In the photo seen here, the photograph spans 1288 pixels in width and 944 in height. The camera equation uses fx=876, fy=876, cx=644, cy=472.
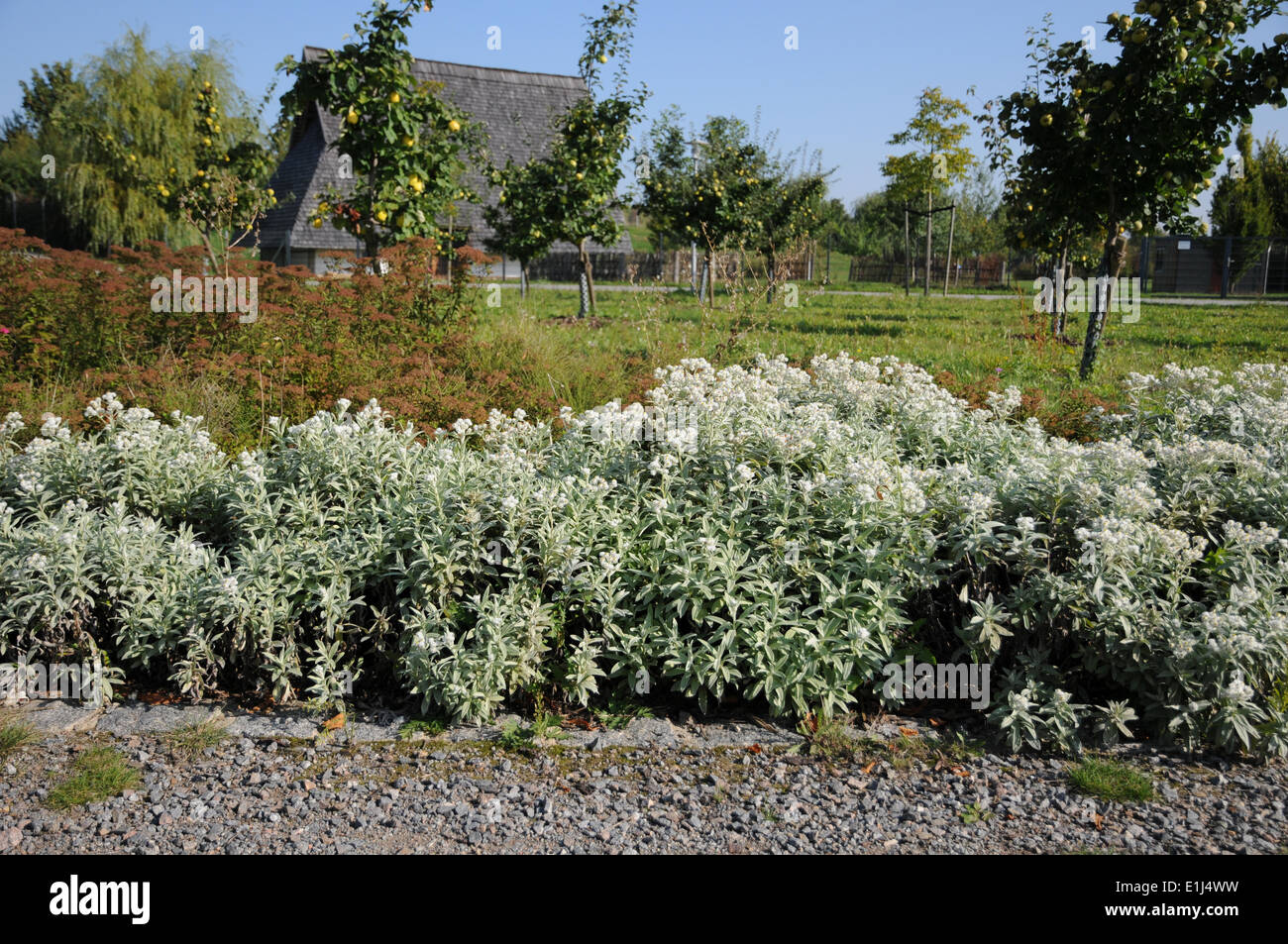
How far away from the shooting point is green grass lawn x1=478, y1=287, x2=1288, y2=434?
728 cm

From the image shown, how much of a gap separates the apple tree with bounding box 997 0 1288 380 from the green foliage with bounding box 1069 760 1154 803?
6.12 meters

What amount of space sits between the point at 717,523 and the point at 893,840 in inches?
54.0

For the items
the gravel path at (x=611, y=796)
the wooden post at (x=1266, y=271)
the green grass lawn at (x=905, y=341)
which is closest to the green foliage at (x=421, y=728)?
the gravel path at (x=611, y=796)

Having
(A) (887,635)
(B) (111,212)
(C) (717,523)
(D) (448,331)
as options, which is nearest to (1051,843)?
(A) (887,635)

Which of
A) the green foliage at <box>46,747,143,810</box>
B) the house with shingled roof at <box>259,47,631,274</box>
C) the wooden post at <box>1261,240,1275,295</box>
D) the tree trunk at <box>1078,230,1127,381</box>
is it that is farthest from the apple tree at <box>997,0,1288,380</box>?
the wooden post at <box>1261,240,1275,295</box>

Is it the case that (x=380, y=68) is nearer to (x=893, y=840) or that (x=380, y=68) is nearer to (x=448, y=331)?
(x=448, y=331)

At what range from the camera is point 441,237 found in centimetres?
925

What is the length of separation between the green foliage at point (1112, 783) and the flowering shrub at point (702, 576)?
12cm

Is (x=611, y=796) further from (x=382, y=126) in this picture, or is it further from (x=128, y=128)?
(x=128, y=128)

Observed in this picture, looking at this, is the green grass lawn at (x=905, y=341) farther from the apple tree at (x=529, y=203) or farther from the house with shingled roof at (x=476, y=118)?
the house with shingled roof at (x=476, y=118)

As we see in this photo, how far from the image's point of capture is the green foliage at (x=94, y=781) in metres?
2.85

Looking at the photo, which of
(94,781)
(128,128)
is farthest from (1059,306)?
(128,128)

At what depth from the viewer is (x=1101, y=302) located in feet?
27.9

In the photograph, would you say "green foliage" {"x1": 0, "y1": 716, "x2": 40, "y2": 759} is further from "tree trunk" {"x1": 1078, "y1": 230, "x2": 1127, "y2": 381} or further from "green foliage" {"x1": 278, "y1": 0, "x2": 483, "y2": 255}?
"tree trunk" {"x1": 1078, "y1": 230, "x2": 1127, "y2": 381}
